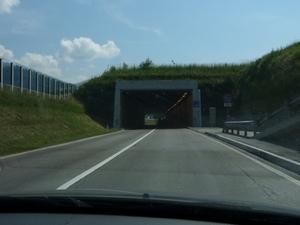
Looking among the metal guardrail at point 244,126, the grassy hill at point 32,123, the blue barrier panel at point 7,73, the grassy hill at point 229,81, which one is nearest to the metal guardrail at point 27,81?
the blue barrier panel at point 7,73

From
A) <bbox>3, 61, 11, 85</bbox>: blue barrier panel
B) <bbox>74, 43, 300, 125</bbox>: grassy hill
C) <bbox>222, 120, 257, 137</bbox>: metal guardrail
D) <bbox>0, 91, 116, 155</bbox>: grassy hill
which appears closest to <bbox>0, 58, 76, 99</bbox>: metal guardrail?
<bbox>3, 61, 11, 85</bbox>: blue barrier panel

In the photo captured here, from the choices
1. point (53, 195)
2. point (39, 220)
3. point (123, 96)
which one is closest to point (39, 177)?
point (53, 195)

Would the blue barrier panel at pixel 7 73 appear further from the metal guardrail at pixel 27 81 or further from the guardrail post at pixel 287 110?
the guardrail post at pixel 287 110

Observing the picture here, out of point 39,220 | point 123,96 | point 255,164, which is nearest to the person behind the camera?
point 39,220

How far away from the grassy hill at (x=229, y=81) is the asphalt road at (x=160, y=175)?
19276 mm

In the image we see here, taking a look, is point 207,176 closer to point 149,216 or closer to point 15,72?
point 149,216

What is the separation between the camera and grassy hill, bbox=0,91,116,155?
24.5 meters

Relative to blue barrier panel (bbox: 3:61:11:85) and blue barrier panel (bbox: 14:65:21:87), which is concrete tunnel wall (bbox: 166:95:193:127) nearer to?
blue barrier panel (bbox: 14:65:21:87)

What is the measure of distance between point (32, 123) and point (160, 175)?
2053cm

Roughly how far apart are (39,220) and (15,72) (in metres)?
30.9

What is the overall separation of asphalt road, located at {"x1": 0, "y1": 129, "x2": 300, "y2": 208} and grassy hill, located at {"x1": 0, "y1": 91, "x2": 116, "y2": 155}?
5325mm

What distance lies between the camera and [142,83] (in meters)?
53.5

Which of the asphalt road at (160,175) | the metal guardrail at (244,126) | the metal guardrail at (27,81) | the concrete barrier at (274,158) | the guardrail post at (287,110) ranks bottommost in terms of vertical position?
the asphalt road at (160,175)

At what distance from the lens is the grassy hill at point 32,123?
80.3ft
